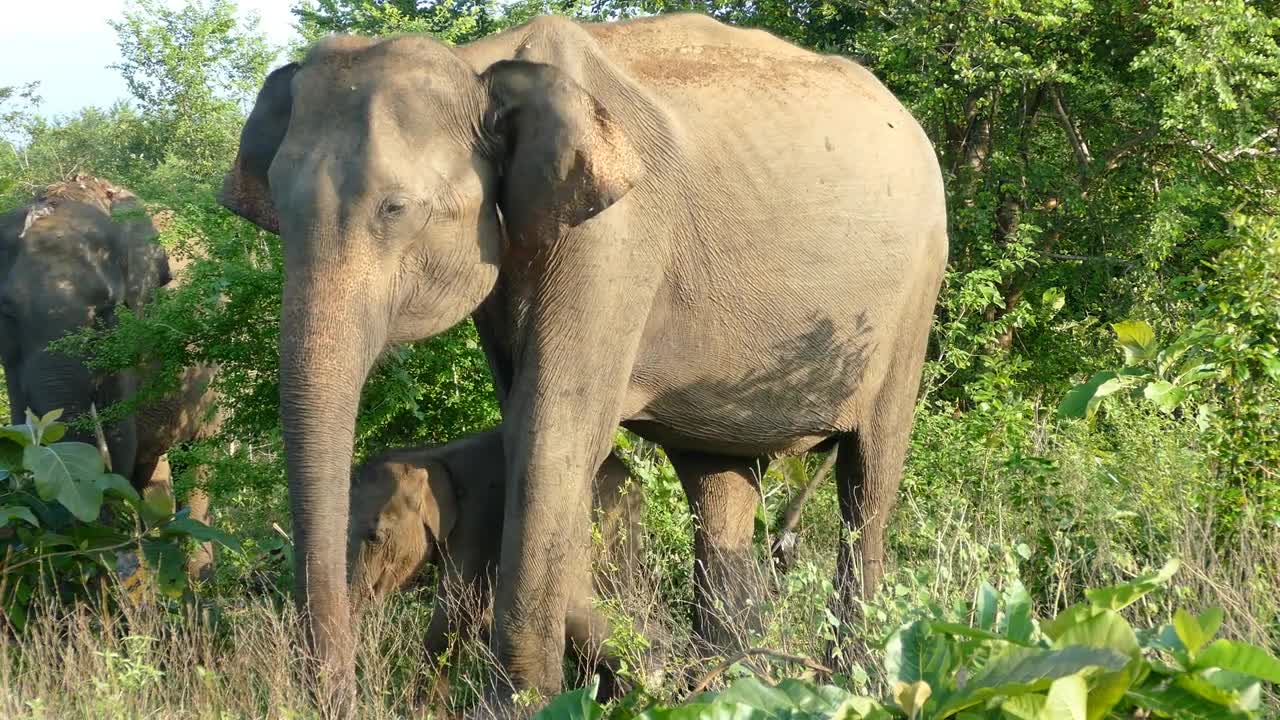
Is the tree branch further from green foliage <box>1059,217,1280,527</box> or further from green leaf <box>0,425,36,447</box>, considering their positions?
green leaf <box>0,425,36,447</box>

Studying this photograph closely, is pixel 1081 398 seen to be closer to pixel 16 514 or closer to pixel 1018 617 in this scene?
pixel 1018 617

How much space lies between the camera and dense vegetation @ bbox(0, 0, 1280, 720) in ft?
13.9

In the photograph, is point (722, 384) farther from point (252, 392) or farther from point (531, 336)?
point (252, 392)

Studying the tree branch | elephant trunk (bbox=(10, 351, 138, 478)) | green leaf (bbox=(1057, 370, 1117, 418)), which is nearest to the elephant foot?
elephant trunk (bbox=(10, 351, 138, 478))

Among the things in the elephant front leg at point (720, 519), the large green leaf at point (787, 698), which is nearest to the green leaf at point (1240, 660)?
the large green leaf at point (787, 698)

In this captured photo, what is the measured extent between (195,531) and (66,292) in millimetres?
3743

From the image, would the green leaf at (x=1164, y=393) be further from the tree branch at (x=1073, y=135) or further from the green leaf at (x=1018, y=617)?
the tree branch at (x=1073, y=135)

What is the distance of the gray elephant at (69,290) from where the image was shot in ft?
29.7

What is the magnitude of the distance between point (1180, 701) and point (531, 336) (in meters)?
2.73

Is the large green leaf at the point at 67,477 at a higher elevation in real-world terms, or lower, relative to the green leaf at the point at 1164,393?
lower

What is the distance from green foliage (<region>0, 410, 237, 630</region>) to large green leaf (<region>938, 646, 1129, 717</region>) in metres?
3.70

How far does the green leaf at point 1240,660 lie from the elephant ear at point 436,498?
11.8ft

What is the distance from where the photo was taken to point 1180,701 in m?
3.15

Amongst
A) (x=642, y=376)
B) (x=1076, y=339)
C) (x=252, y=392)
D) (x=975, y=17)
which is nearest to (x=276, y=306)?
(x=252, y=392)
